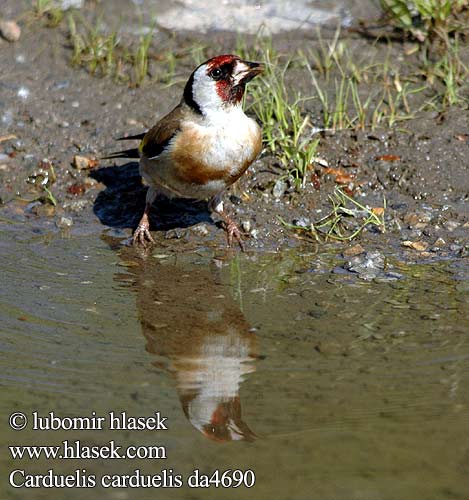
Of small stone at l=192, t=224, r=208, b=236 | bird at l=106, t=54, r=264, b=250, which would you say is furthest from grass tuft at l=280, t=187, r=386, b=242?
bird at l=106, t=54, r=264, b=250

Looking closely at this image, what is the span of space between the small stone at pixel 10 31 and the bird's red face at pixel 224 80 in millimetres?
2482

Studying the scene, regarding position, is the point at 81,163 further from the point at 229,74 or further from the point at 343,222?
the point at 343,222

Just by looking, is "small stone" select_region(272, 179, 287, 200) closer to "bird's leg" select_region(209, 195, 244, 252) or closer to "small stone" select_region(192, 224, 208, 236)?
"bird's leg" select_region(209, 195, 244, 252)

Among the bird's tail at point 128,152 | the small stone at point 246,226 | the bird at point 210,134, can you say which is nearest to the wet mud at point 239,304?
the small stone at point 246,226

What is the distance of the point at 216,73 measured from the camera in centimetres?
544

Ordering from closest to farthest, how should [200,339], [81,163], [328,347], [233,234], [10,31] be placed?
[328,347] → [200,339] → [233,234] → [81,163] → [10,31]

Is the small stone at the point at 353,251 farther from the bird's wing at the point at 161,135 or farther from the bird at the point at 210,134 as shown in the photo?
the bird's wing at the point at 161,135

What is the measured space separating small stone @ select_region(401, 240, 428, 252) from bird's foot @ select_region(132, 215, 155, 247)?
4.65 ft

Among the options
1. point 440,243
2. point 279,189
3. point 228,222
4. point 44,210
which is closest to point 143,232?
point 228,222

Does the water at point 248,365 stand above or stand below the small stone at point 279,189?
below

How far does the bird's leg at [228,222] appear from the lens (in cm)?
574

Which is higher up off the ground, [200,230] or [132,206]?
[132,206]

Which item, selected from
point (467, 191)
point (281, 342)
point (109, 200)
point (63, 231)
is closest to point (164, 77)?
point (109, 200)

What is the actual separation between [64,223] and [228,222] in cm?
99
